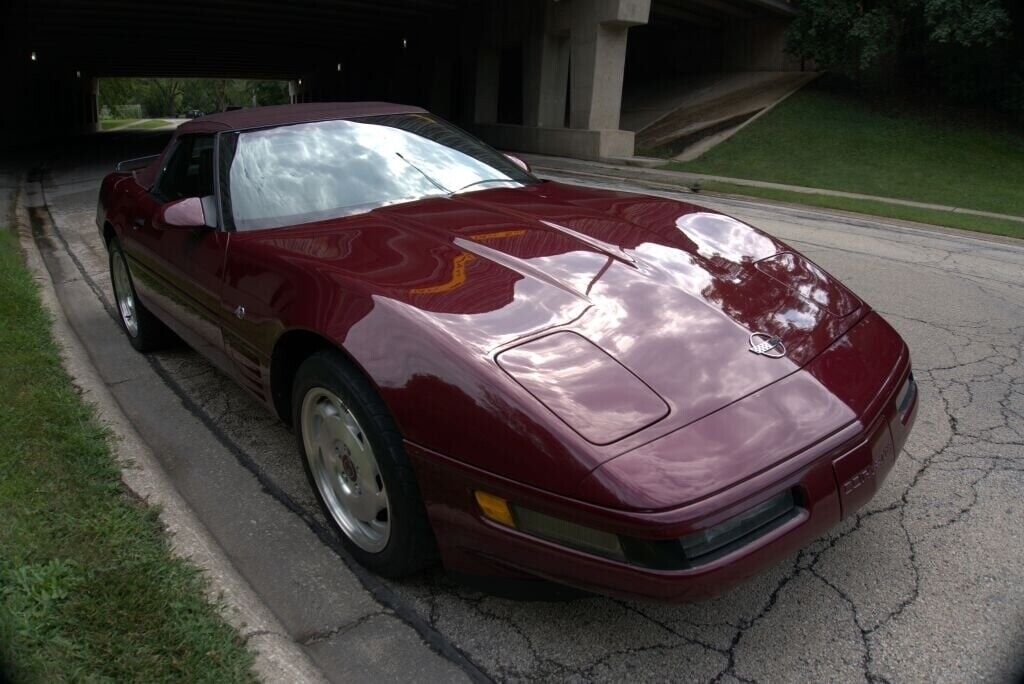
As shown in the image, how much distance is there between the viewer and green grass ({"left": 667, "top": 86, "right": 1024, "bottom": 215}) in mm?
15945

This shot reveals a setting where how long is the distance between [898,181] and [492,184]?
15.6 m

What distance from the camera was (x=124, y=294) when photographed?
501cm

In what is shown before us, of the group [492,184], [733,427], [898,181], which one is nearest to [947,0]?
[898,181]

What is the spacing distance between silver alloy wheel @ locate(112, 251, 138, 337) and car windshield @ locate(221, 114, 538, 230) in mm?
1768

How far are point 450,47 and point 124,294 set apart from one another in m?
25.8

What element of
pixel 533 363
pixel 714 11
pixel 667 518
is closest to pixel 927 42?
pixel 714 11

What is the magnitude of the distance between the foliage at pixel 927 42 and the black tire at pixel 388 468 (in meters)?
21.6

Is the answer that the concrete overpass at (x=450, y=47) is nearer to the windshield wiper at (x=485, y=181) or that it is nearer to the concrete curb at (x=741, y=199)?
the concrete curb at (x=741, y=199)

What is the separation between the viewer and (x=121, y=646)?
207 cm

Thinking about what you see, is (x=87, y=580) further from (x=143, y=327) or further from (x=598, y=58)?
(x=598, y=58)

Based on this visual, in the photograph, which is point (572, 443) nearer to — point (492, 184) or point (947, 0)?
point (492, 184)

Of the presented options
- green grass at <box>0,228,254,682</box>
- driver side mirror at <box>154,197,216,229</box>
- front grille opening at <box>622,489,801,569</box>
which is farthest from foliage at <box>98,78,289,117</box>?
front grille opening at <box>622,489,801,569</box>

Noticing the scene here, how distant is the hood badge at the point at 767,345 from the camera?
2307 millimetres

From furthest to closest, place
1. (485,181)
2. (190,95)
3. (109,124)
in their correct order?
(190,95) → (109,124) → (485,181)
